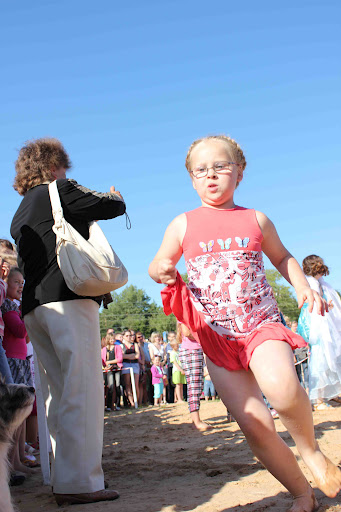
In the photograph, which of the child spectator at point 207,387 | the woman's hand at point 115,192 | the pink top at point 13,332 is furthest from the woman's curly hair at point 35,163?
the child spectator at point 207,387

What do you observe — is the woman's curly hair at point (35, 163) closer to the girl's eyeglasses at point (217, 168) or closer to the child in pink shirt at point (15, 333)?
the girl's eyeglasses at point (217, 168)

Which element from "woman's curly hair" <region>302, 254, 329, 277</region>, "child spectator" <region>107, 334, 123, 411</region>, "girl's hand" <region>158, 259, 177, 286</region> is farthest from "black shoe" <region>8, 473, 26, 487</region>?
"child spectator" <region>107, 334, 123, 411</region>

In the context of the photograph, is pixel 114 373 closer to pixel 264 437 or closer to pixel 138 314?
pixel 264 437

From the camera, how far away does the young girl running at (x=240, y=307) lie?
294 cm

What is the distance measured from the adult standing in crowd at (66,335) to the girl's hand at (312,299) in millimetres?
1555

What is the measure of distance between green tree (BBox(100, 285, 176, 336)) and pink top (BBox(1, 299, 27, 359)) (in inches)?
3062

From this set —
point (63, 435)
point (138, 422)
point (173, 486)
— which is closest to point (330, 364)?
point (138, 422)

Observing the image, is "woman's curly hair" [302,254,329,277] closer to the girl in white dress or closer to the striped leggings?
the girl in white dress

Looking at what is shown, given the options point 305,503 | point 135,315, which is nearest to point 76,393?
point 305,503

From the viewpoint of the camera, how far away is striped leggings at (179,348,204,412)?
8062 millimetres

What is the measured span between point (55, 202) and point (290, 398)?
213 cm

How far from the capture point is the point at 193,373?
820cm

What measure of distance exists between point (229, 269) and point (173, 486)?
74.4 inches

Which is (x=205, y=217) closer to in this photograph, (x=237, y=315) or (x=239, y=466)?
(x=237, y=315)
